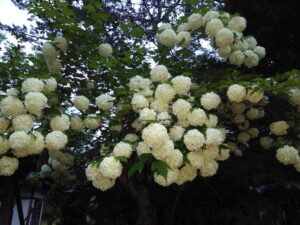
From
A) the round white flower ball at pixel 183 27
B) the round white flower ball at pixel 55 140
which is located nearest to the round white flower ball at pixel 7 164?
the round white flower ball at pixel 55 140

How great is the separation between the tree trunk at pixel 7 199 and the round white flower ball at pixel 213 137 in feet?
8.32

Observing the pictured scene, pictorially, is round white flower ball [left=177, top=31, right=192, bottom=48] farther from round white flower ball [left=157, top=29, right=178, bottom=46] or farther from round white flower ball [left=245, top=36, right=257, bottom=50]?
round white flower ball [left=245, top=36, right=257, bottom=50]

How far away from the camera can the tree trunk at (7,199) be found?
168 inches

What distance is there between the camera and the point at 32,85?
3303 mm

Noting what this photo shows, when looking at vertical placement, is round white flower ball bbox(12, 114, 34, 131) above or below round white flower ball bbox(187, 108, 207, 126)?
above

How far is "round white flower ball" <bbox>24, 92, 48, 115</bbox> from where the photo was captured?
10.3ft

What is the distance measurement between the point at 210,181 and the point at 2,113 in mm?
3009

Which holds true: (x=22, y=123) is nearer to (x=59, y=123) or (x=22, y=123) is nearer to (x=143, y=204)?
(x=59, y=123)

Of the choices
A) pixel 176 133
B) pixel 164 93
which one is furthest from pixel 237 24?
pixel 176 133

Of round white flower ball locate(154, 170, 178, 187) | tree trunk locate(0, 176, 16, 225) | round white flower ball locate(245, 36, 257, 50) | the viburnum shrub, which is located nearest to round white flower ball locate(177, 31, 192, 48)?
the viburnum shrub

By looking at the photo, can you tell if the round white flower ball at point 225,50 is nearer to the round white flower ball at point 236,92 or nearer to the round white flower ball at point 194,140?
the round white flower ball at point 236,92

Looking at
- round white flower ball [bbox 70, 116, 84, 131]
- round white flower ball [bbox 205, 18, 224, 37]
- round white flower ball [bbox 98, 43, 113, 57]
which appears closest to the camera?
round white flower ball [bbox 70, 116, 84, 131]

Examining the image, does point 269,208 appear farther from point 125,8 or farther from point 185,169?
point 125,8

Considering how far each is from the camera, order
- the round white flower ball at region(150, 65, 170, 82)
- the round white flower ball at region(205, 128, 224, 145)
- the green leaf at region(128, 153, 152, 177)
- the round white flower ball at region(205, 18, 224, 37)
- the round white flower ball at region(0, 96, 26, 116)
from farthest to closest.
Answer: the round white flower ball at region(205, 18, 224, 37) < the round white flower ball at region(150, 65, 170, 82) < the round white flower ball at region(0, 96, 26, 116) < the round white flower ball at region(205, 128, 224, 145) < the green leaf at region(128, 153, 152, 177)
